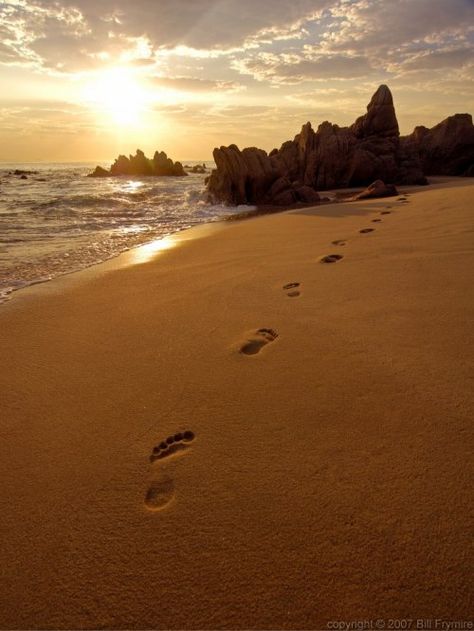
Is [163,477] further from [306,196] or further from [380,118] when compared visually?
[380,118]

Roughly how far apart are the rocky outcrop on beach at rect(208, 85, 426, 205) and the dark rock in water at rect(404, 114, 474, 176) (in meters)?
2.59

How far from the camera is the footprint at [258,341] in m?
2.69

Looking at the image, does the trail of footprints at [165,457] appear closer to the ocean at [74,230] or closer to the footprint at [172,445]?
the footprint at [172,445]

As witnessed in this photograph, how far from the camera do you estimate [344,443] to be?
1.69 metres

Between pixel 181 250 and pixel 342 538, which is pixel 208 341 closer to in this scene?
pixel 342 538

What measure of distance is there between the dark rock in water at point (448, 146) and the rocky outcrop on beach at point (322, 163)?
259cm

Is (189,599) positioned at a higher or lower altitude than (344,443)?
lower

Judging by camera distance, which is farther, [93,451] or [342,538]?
[93,451]

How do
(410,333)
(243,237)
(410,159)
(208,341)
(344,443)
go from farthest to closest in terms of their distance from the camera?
(410,159)
(243,237)
(208,341)
(410,333)
(344,443)

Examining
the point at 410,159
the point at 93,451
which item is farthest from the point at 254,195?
the point at 93,451

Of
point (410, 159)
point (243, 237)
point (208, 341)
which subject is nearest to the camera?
point (208, 341)

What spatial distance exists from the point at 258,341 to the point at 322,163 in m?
21.3

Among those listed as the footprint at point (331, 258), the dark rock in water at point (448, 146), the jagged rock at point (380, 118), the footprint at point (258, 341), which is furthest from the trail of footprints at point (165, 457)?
the dark rock in water at point (448, 146)

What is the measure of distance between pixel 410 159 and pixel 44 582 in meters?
24.9
